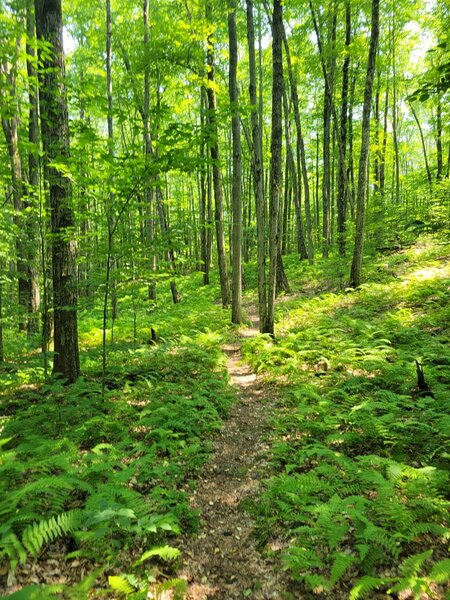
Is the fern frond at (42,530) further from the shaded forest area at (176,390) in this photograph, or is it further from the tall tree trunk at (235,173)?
the tall tree trunk at (235,173)

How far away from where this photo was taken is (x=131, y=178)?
17.0 feet

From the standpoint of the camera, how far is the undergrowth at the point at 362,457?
105 inches

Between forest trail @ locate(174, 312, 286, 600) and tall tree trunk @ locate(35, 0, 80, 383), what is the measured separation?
310cm

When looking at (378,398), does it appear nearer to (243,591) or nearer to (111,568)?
(243,591)

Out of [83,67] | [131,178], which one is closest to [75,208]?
[131,178]

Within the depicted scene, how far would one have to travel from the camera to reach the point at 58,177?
5.64m

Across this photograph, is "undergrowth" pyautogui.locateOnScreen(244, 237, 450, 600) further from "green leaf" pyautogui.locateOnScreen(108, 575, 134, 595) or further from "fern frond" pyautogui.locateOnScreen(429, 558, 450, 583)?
"green leaf" pyautogui.locateOnScreen(108, 575, 134, 595)

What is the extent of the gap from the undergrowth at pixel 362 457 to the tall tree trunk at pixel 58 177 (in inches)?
152

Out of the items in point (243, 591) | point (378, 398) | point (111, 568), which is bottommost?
point (243, 591)

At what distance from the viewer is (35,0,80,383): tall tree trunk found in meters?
5.38

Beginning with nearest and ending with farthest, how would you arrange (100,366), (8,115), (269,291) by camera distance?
(8,115) < (100,366) < (269,291)

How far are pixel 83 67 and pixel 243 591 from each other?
845 inches

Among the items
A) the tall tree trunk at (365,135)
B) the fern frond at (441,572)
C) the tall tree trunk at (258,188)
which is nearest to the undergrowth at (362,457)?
the fern frond at (441,572)

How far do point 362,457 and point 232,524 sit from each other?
1.50 metres
